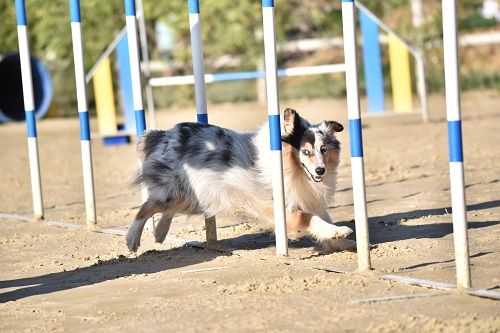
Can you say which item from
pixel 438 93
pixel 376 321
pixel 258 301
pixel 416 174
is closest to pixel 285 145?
pixel 258 301

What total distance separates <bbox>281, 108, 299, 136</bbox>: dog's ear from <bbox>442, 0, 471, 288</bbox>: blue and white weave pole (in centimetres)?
182

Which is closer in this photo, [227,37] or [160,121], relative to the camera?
[160,121]

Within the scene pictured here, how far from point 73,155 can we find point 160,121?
6.43 meters

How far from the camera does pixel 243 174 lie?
6520 mm

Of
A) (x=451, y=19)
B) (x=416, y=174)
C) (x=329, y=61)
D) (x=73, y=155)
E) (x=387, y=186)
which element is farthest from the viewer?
(x=329, y=61)

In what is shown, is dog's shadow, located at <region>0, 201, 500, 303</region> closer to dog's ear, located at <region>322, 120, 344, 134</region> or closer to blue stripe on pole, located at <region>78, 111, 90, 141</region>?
dog's ear, located at <region>322, 120, 344, 134</region>

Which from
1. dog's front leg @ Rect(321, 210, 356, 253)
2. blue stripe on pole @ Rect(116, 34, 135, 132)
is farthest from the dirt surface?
blue stripe on pole @ Rect(116, 34, 135, 132)

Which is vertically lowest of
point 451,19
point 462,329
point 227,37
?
point 462,329

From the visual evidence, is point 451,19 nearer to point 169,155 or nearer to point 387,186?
point 169,155

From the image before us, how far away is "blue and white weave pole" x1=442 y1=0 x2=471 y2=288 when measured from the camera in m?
4.66

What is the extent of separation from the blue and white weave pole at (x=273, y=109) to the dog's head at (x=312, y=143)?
42cm

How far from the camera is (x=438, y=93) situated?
2547 cm

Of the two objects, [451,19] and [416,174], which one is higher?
[451,19]

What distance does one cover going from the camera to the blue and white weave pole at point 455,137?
4656 mm
